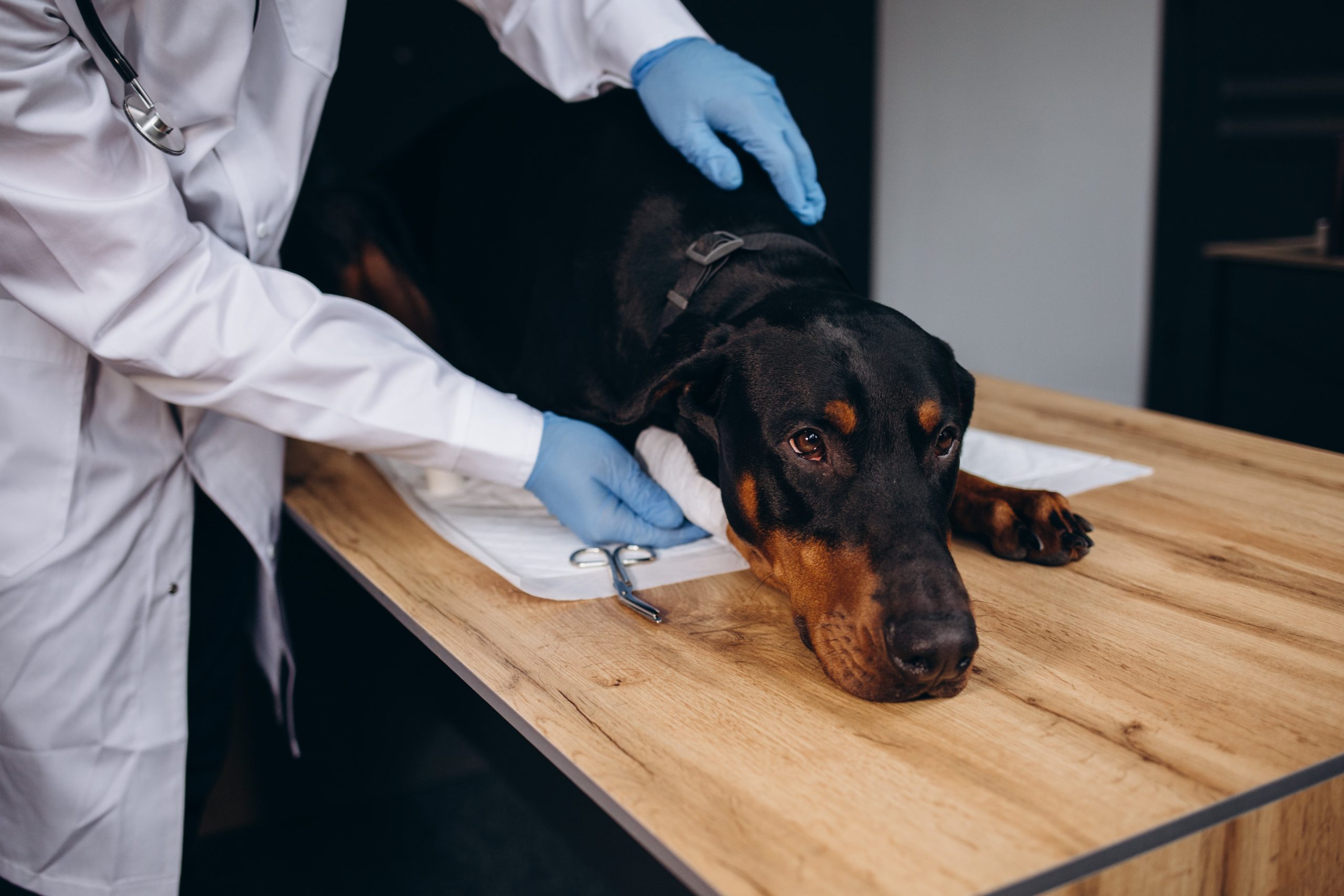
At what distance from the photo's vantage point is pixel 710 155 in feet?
4.98

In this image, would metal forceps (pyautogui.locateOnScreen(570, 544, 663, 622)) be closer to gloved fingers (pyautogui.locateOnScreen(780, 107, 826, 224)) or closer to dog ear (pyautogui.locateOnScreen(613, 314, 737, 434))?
dog ear (pyautogui.locateOnScreen(613, 314, 737, 434))

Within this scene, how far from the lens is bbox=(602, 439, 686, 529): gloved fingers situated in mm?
1332

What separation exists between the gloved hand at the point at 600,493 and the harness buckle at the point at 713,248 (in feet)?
0.87

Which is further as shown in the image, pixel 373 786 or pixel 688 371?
pixel 373 786

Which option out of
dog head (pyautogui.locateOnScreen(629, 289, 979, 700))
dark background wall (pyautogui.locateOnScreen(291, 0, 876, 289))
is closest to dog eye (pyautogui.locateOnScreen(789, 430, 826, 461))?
dog head (pyautogui.locateOnScreen(629, 289, 979, 700))

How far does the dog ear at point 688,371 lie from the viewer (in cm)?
120

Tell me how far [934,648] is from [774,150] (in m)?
0.90

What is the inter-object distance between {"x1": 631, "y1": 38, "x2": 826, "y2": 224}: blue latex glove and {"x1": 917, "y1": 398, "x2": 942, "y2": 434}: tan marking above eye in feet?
1.75

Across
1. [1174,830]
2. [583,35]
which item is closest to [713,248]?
[583,35]

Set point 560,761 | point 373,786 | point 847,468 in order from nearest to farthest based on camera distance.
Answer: point 560,761, point 847,468, point 373,786

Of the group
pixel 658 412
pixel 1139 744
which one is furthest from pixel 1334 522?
pixel 658 412

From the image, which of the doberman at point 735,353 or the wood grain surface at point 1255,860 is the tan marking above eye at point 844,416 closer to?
the doberman at point 735,353

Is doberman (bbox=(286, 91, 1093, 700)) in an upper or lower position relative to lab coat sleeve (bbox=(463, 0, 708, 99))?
lower

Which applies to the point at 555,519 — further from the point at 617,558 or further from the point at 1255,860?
the point at 1255,860
